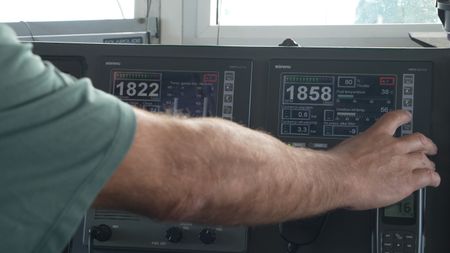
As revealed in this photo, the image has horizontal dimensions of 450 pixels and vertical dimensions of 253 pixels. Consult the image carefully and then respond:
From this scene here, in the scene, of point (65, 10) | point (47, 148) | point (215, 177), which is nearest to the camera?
point (47, 148)

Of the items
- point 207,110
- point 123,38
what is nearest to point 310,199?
point 207,110

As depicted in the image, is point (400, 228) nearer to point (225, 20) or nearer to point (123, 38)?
point (123, 38)

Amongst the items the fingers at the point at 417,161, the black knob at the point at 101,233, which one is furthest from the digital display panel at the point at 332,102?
the black knob at the point at 101,233

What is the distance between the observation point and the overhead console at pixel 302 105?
3.23ft

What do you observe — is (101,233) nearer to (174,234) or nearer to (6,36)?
(174,234)

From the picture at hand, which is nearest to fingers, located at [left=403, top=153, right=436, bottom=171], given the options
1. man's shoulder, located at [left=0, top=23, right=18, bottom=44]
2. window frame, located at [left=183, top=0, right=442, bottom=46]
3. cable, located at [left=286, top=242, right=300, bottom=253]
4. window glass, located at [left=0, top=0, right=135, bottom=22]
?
cable, located at [left=286, top=242, right=300, bottom=253]

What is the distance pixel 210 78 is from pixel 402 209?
0.39 meters

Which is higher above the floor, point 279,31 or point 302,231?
point 279,31

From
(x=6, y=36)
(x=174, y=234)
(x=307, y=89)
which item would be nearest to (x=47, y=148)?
(x=6, y=36)

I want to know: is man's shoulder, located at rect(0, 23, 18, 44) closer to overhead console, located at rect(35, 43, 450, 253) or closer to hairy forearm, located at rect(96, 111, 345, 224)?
hairy forearm, located at rect(96, 111, 345, 224)

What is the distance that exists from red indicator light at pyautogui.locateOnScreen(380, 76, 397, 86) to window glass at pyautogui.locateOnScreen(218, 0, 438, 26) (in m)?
0.84

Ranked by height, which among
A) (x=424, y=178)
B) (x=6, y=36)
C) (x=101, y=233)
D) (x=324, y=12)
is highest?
(x=6, y=36)

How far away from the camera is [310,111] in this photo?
3.34ft

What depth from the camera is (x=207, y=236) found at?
99 centimetres
